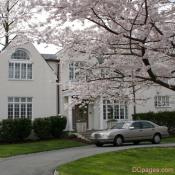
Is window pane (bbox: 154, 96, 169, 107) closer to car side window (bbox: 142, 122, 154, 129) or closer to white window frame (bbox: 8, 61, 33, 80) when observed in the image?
car side window (bbox: 142, 122, 154, 129)

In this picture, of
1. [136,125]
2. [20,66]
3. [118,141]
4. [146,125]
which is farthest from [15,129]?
[146,125]

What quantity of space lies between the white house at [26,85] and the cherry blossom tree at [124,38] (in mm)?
21399

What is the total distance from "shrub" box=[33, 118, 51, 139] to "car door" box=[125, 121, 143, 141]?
23.5 feet

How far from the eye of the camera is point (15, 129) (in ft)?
99.2

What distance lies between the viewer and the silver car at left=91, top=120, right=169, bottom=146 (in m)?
25.9

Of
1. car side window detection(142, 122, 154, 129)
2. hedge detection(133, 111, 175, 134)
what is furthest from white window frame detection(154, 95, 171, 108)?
car side window detection(142, 122, 154, 129)

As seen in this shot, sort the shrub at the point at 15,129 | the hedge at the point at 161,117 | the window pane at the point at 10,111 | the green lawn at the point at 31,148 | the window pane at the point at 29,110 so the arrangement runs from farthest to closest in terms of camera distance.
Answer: the hedge at the point at 161,117
the window pane at the point at 29,110
the window pane at the point at 10,111
the shrub at the point at 15,129
the green lawn at the point at 31,148

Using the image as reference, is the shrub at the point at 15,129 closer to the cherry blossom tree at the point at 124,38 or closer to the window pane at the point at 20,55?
the window pane at the point at 20,55

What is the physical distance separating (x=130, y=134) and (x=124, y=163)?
34.1 feet

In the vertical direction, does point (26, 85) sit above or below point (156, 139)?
above

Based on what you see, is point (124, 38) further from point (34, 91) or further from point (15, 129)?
point (34, 91)

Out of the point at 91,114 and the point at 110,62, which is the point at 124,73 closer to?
the point at 110,62

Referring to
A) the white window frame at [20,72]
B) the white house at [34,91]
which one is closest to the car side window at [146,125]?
the white house at [34,91]

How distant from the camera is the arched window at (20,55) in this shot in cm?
3316
